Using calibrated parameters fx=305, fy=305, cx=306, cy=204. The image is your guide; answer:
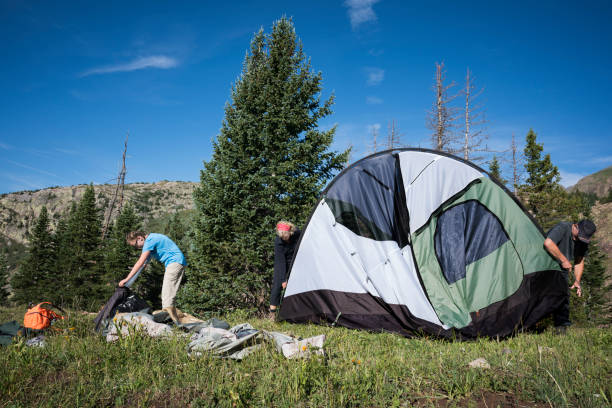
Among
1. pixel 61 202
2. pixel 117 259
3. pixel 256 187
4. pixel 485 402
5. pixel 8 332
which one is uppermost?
pixel 61 202

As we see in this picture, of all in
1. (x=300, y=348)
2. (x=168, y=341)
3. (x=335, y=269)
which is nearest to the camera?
(x=300, y=348)

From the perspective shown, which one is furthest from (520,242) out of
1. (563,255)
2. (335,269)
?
(335,269)

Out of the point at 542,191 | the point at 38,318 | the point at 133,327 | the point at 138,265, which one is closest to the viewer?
the point at 133,327

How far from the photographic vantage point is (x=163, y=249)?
5.98 m

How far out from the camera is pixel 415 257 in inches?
196

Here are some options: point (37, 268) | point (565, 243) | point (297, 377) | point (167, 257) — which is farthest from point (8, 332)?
point (37, 268)

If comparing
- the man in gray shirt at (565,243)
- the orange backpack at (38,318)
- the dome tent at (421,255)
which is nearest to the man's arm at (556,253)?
the man in gray shirt at (565,243)

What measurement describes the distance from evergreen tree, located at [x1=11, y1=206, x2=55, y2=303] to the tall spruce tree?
100 feet

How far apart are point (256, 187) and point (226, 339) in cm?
691

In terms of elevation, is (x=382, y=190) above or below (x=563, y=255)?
above

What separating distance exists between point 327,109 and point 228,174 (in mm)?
4140

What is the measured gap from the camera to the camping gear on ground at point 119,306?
4723 mm

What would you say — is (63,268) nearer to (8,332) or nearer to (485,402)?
(8,332)

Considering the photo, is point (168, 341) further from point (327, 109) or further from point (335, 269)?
point (327, 109)
